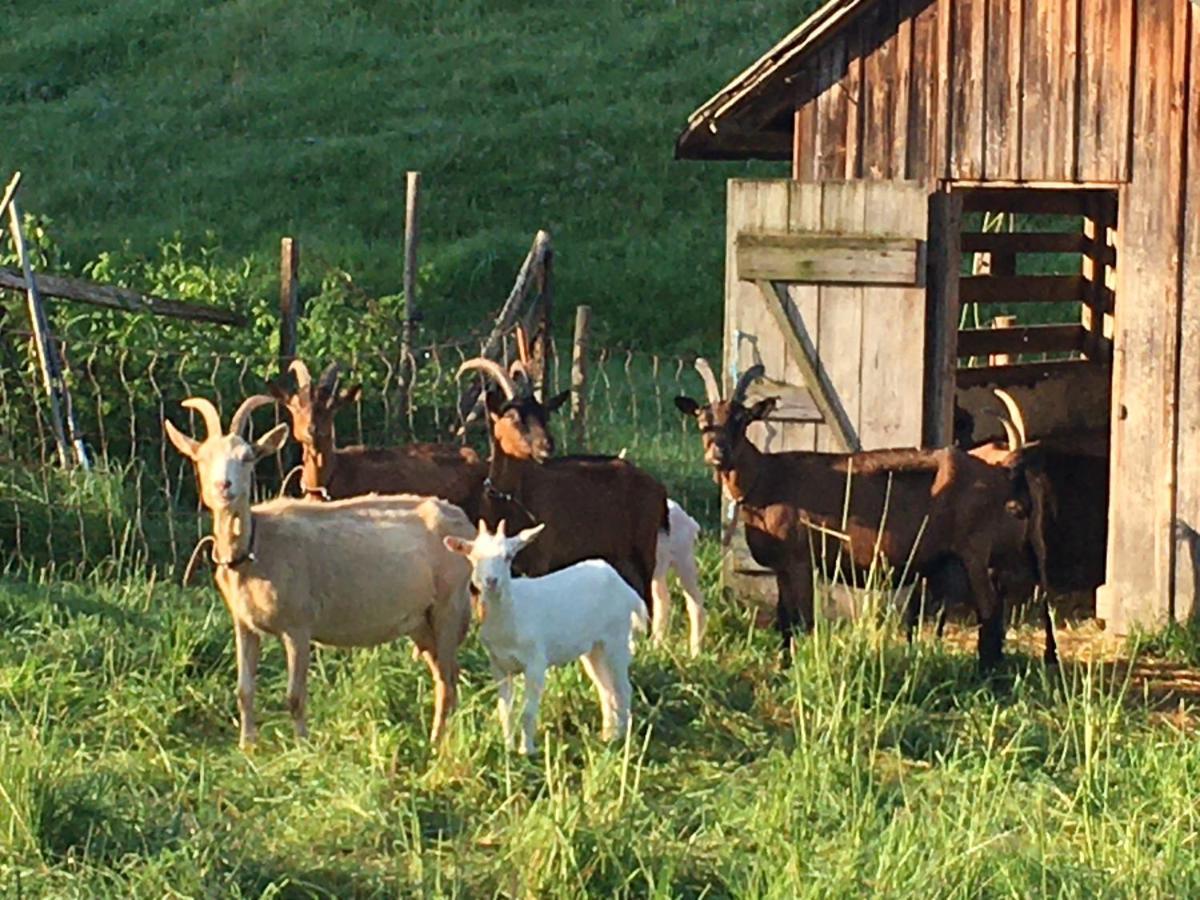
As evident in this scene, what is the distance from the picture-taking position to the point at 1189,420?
40.3 ft

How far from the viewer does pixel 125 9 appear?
117 ft

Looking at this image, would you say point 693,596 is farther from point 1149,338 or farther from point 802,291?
point 1149,338

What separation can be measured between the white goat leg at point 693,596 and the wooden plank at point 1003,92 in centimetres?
268

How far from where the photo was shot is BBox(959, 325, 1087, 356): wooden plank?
16109mm

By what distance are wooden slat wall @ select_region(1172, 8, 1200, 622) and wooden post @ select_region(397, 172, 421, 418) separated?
17.0 ft

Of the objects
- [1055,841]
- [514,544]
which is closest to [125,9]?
[514,544]

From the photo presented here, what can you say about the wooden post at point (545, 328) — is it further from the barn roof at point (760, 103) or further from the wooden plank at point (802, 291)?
the wooden plank at point (802, 291)

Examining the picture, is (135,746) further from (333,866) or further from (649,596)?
(649,596)

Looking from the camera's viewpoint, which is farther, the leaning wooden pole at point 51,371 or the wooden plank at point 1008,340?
the wooden plank at point 1008,340

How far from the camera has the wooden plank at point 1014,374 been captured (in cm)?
1568

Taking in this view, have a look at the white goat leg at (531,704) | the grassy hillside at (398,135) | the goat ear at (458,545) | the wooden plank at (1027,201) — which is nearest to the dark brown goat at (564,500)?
the goat ear at (458,545)

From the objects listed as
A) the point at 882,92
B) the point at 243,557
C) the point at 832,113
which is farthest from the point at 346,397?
the point at 882,92

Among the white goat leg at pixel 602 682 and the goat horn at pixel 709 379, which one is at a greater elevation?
the goat horn at pixel 709 379

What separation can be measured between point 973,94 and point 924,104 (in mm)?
290
